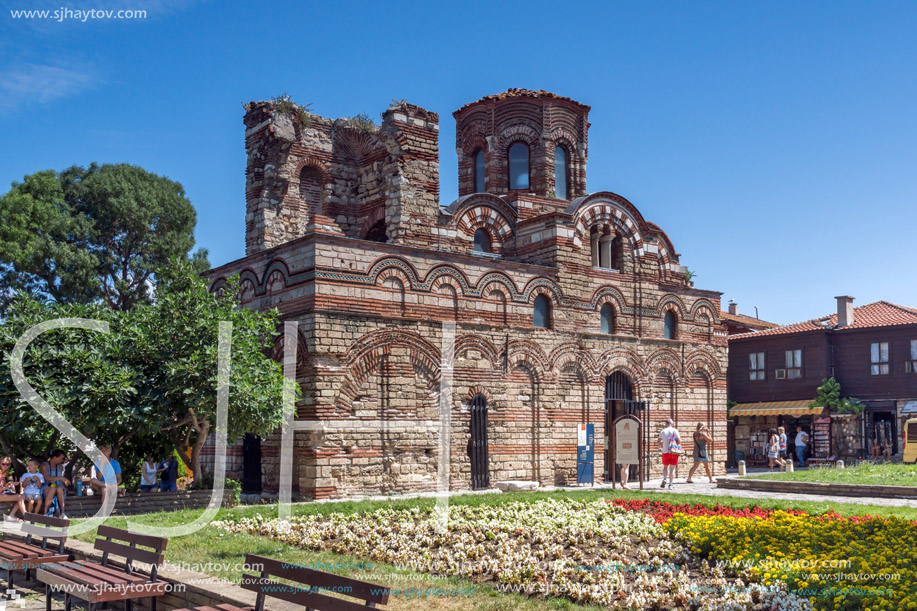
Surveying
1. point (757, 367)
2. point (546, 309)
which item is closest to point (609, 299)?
point (546, 309)

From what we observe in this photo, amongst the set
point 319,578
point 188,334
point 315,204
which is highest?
point 315,204

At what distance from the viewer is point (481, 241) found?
2091 cm

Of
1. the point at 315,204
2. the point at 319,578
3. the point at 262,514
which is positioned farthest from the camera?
the point at 315,204

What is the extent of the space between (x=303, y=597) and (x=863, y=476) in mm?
15251

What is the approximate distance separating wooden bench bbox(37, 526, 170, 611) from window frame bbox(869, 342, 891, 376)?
92.5ft

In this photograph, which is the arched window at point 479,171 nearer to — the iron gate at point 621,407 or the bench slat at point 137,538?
the iron gate at point 621,407

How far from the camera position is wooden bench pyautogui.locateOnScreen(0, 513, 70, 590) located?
8109 millimetres

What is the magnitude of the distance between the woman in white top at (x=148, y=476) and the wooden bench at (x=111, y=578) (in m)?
7.36

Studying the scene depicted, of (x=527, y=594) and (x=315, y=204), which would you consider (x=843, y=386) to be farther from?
(x=527, y=594)

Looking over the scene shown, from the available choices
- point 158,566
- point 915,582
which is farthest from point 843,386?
point 158,566

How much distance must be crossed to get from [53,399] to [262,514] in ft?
11.4

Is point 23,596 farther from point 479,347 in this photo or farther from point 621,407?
point 621,407

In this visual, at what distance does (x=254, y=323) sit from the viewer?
46.2 feet

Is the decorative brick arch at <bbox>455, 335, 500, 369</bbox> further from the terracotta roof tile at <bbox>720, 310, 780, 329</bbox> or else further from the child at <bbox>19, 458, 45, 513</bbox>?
the terracotta roof tile at <bbox>720, 310, 780, 329</bbox>
